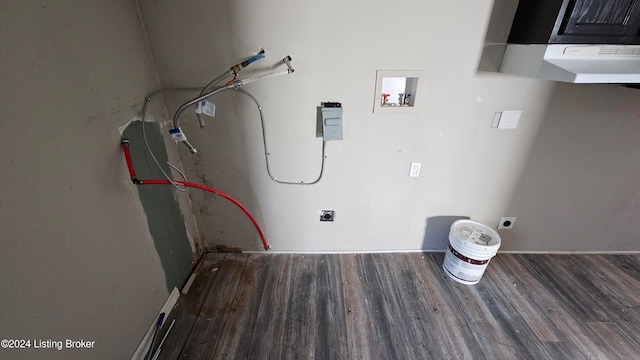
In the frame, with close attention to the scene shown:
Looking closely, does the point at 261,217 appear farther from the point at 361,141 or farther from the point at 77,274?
the point at 77,274

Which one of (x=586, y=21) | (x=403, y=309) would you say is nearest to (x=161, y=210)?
(x=403, y=309)

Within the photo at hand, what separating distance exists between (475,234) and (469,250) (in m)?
0.16

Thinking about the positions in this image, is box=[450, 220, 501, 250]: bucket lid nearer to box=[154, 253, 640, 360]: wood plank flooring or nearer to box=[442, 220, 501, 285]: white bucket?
box=[442, 220, 501, 285]: white bucket

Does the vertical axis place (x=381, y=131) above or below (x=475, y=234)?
above

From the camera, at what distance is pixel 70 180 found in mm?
904

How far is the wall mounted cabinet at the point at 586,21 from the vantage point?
1.06m

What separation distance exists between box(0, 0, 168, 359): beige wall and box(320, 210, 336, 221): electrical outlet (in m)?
1.05

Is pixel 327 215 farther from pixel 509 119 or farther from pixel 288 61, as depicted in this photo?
pixel 509 119

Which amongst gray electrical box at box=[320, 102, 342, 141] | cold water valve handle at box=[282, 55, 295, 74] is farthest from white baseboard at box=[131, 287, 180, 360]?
cold water valve handle at box=[282, 55, 295, 74]

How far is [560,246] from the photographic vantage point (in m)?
1.93

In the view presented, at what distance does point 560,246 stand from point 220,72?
8.81 feet

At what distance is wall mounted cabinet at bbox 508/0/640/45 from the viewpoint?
3.47ft

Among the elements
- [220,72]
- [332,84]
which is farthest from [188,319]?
[332,84]

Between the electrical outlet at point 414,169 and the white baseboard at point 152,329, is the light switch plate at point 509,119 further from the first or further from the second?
the white baseboard at point 152,329
